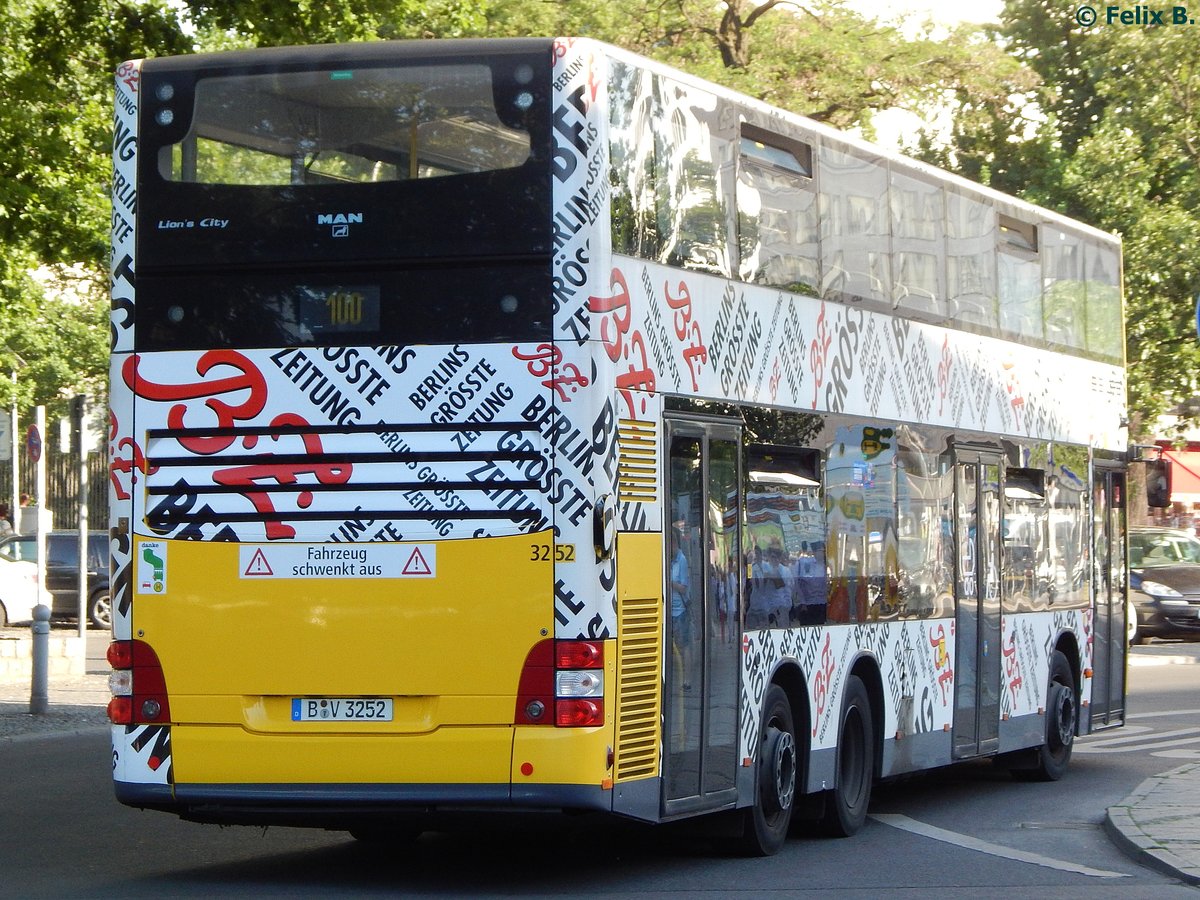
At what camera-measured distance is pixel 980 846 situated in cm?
1241

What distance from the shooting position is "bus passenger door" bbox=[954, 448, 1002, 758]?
14945 millimetres

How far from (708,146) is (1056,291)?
689 centimetres

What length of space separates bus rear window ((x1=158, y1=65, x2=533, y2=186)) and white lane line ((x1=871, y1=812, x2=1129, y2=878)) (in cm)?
482

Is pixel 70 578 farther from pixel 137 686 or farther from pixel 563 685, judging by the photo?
pixel 563 685

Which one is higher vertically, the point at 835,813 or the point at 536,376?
the point at 536,376

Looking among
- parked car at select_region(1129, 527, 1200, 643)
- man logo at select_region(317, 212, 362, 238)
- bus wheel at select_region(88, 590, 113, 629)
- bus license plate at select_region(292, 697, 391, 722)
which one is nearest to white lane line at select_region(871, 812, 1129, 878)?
bus license plate at select_region(292, 697, 391, 722)

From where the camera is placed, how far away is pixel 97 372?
160 ft

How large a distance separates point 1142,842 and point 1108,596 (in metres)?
6.89

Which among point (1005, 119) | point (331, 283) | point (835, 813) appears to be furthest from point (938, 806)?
point (1005, 119)

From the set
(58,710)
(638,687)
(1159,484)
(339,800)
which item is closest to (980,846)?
(638,687)

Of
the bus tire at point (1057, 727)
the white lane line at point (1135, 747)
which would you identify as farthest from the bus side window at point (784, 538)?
the white lane line at point (1135, 747)

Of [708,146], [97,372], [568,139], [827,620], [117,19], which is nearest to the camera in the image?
[568,139]

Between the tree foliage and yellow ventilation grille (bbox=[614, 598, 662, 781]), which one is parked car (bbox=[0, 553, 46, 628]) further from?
yellow ventilation grille (bbox=[614, 598, 662, 781])

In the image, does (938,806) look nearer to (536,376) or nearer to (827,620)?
(827,620)
